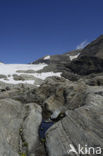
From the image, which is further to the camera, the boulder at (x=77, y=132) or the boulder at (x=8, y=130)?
the boulder at (x=8, y=130)

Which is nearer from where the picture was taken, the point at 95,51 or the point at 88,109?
the point at 88,109

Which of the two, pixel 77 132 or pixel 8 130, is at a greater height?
pixel 77 132

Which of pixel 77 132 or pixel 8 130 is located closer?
pixel 77 132

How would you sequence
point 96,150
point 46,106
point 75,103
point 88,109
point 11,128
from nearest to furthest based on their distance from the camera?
point 96,150
point 11,128
point 88,109
point 75,103
point 46,106

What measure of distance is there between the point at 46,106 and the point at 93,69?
52.8 metres

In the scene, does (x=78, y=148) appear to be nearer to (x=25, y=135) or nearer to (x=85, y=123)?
(x=85, y=123)

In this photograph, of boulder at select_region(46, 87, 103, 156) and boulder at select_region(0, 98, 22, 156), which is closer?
boulder at select_region(46, 87, 103, 156)

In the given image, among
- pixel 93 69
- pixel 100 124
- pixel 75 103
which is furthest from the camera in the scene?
pixel 93 69

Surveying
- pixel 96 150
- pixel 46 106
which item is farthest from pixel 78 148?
pixel 46 106

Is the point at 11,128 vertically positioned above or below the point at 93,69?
below

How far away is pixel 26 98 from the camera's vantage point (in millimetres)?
35656

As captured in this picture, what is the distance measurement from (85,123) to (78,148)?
2.73 m

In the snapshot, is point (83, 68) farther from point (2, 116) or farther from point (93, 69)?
point (2, 116)

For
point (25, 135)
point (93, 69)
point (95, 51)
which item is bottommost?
point (25, 135)
